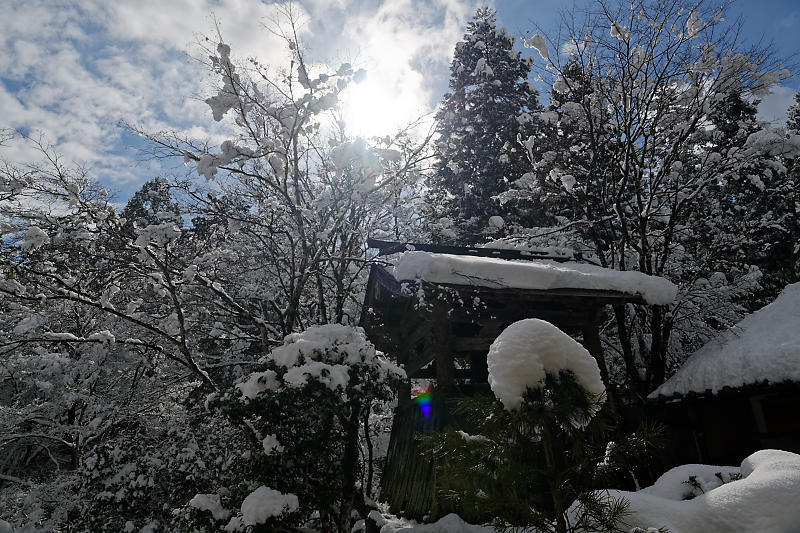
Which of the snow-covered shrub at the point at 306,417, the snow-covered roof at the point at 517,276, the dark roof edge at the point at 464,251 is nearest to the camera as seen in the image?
the snow-covered shrub at the point at 306,417

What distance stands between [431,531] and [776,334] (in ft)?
20.8

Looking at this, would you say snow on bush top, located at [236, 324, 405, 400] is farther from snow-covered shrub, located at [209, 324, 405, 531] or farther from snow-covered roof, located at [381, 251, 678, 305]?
snow-covered roof, located at [381, 251, 678, 305]

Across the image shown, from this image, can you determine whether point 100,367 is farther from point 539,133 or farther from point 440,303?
point 539,133

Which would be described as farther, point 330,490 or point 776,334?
point 776,334

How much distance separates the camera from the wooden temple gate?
6078 millimetres

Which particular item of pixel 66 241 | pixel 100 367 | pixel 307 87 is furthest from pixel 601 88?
pixel 100 367

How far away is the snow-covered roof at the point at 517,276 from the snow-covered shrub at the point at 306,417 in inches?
46.1

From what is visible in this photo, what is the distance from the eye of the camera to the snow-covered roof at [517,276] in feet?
18.0

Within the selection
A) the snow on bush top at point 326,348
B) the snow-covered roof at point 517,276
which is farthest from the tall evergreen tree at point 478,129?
the snow on bush top at point 326,348

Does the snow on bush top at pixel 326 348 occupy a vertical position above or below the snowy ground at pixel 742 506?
above

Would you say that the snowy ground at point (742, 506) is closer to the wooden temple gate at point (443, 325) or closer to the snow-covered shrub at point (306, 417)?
the snow-covered shrub at point (306, 417)

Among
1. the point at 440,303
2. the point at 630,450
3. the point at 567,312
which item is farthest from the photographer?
the point at 567,312

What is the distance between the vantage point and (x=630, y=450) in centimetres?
262

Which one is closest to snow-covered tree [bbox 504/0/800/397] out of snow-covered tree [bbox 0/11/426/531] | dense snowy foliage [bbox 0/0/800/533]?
dense snowy foliage [bbox 0/0/800/533]
